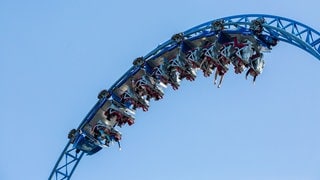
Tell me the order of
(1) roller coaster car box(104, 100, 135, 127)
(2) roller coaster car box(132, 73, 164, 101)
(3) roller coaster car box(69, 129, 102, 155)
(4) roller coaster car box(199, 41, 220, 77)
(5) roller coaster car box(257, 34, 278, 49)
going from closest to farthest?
(5) roller coaster car box(257, 34, 278, 49)
(4) roller coaster car box(199, 41, 220, 77)
(2) roller coaster car box(132, 73, 164, 101)
(1) roller coaster car box(104, 100, 135, 127)
(3) roller coaster car box(69, 129, 102, 155)

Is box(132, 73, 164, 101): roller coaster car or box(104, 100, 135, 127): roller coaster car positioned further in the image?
box(104, 100, 135, 127): roller coaster car

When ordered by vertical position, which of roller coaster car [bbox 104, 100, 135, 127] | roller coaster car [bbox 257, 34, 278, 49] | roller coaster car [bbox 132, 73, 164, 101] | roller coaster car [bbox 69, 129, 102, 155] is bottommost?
roller coaster car [bbox 69, 129, 102, 155]

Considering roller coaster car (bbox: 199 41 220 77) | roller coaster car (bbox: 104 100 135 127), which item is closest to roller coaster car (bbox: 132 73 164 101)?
roller coaster car (bbox: 104 100 135 127)

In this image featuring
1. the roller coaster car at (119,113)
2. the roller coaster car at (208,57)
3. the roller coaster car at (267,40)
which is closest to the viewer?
the roller coaster car at (267,40)

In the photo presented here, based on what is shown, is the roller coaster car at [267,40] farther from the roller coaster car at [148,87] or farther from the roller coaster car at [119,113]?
the roller coaster car at [119,113]

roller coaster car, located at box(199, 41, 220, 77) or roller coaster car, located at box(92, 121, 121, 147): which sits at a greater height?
roller coaster car, located at box(199, 41, 220, 77)

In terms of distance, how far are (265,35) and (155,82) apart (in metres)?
4.68

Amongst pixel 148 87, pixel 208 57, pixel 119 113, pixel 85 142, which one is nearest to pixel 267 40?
pixel 208 57

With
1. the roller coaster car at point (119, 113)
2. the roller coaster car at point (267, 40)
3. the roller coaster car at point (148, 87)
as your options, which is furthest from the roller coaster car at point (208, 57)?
the roller coaster car at point (119, 113)

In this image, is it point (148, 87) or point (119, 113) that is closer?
point (148, 87)

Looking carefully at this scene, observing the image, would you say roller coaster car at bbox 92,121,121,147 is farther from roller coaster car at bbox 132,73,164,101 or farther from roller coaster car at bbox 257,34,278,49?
roller coaster car at bbox 257,34,278,49

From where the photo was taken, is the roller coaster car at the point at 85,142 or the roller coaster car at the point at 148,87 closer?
the roller coaster car at the point at 148,87

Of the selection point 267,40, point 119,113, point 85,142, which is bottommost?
point 85,142

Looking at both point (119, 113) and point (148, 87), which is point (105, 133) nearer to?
point (119, 113)
